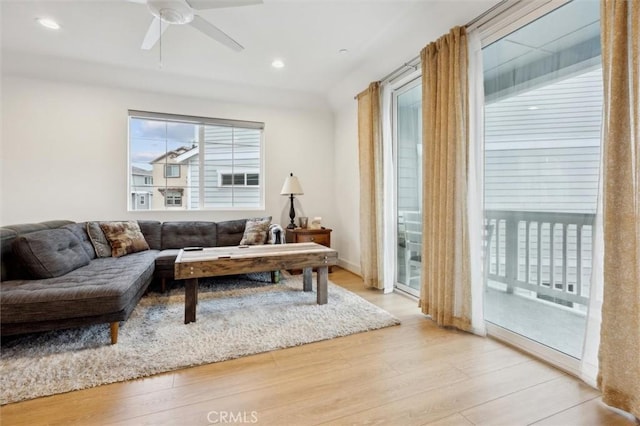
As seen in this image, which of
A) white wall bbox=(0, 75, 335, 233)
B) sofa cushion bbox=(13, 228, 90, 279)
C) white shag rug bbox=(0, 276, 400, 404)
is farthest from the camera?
white wall bbox=(0, 75, 335, 233)

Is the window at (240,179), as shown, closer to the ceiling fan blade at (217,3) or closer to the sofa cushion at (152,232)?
the sofa cushion at (152,232)

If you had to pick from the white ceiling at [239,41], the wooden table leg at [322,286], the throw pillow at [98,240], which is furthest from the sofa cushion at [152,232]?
the wooden table leg at [322,286]

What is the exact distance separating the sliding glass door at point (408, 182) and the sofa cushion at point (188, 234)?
8.17 ft

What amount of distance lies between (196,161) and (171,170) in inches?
14.6

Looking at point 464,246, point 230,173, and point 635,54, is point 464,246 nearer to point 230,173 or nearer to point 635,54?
point 635,54

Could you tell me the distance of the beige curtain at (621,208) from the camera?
4.28 ft

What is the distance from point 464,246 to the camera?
2.23 meters

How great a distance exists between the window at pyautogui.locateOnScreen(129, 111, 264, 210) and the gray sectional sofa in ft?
3.70

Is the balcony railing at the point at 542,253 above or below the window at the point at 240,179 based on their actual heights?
below

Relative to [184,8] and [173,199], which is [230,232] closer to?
[173,199]

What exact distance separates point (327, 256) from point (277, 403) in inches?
58.6

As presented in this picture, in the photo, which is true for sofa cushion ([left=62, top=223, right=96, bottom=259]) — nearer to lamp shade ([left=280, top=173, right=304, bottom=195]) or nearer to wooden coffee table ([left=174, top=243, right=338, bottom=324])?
wooden coffee table ([left=174, top=243, right=338, bottom=324])

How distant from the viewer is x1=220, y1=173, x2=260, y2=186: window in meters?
4.41

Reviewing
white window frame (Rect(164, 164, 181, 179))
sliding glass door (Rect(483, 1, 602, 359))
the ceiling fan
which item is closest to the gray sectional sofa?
white window frame (Rect(164, 164, 181, 179))
